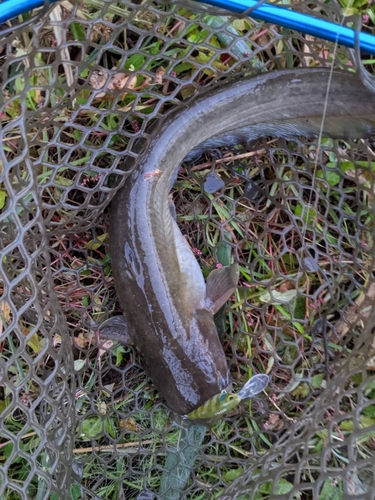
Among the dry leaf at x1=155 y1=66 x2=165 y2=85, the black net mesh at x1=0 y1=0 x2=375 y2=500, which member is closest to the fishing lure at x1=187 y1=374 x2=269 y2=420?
the black net mesh at x1=0 y1=0 x2=375 y2=500

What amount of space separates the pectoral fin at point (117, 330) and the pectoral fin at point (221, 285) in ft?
1.37

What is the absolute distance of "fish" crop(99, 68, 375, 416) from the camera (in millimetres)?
2180

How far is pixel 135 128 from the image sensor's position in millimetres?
2340

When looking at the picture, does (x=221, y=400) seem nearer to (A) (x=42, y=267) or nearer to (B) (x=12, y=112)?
(A) (x=42, y=267)

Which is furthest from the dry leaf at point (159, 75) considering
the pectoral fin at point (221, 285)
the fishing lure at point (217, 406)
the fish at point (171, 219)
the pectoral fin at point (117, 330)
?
the fishing lure at point (217, 406)

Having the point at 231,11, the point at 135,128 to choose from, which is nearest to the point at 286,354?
the point at 135,128

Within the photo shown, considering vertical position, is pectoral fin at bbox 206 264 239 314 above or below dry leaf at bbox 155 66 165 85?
below

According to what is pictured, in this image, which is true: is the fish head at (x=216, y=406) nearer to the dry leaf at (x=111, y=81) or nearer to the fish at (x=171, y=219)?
the fish at (x=171, y=219)

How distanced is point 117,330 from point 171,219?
23.2 inches

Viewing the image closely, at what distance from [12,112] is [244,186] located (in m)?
1.20

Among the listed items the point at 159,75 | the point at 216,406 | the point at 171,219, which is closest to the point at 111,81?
the point at 159,75

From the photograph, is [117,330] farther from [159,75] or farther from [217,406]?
[159,75]

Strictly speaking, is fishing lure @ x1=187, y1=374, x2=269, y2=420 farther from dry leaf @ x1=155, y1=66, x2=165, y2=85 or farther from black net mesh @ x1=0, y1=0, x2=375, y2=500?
dry leaf @ x1=155, y1=66, x2=165, y2=85

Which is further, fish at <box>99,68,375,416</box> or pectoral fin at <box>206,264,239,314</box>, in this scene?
pectoral fin at <box>206,264,239,314</box>
